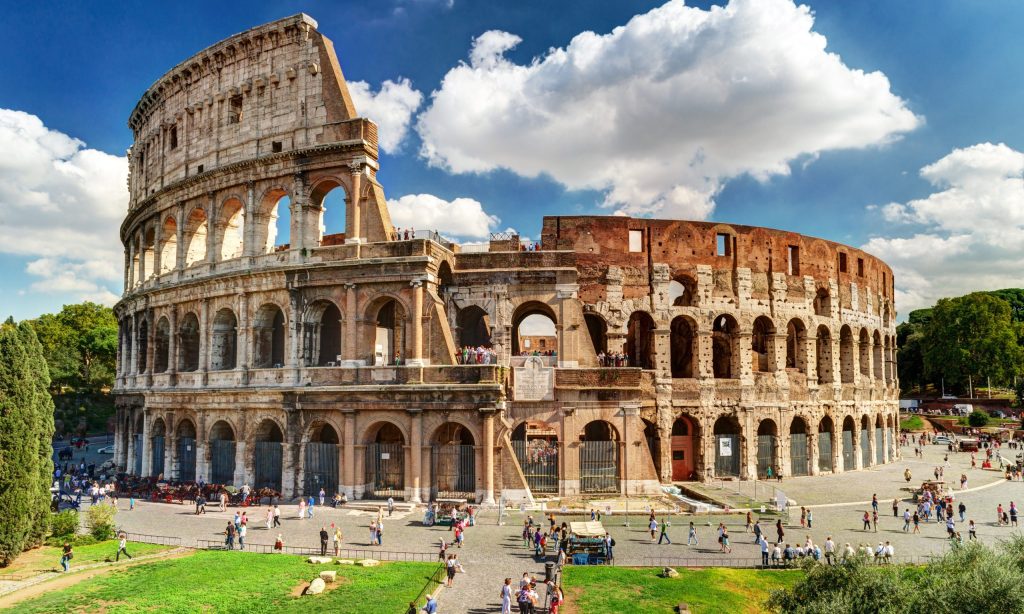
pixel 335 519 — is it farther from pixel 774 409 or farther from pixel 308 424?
pixel 774 409

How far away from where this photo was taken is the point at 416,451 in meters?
28.1

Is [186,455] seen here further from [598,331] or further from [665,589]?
[665,589]

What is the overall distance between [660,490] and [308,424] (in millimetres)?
16046

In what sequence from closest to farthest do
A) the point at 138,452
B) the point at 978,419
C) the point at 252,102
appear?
the point at 252,102, the point at 138,452, the point at 978,419

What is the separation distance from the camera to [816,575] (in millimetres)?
14883

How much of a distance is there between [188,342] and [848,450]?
3885cm

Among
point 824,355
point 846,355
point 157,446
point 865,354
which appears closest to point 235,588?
point 157,446

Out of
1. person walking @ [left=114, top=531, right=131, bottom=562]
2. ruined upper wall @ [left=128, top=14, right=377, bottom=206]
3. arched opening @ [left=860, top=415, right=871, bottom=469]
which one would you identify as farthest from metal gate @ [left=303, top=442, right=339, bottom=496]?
arched opening @ [left=860, top=415, right=871, bottom=469]

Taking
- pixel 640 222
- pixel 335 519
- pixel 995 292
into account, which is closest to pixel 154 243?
pixel 335 519

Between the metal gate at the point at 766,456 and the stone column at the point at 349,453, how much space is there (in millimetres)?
21158

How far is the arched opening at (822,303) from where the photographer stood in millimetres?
39000

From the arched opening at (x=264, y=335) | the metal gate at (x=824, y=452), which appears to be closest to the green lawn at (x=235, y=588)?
the arched opening at (x=264, y=335)

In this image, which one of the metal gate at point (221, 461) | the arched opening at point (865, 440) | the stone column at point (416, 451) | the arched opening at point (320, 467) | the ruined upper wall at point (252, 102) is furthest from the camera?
the arched opening at point (865, 440)

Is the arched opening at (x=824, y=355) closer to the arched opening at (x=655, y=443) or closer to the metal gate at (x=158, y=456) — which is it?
the arched opening at (x=655, y=443)
